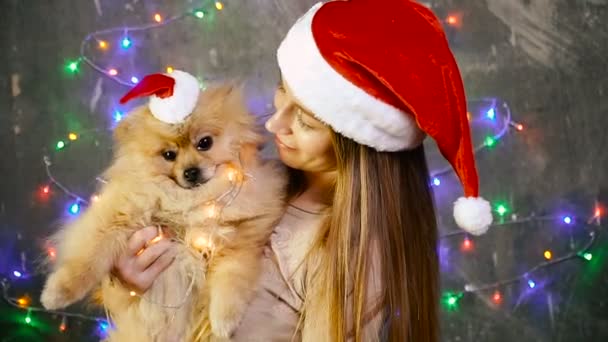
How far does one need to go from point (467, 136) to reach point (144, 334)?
697 mm

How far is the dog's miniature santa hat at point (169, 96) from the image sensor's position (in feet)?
4.56

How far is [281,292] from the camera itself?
1406mm

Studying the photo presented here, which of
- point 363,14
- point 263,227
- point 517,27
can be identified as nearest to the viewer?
point 363,14

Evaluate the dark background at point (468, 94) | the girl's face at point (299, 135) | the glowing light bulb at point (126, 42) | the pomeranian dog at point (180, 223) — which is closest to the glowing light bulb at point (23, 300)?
the dark background at point (468, 94)

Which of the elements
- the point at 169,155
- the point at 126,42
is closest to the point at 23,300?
the point at 126,42

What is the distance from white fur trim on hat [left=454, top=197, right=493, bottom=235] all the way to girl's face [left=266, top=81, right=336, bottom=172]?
25 centimetres

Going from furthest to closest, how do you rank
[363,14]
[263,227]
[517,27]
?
[517,27]
[263,227]
[363,14]

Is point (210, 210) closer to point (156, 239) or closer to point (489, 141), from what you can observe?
point (156, 239)

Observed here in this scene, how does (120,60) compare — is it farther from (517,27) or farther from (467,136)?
(467,136)

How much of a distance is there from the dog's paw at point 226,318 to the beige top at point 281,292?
0.08 ft

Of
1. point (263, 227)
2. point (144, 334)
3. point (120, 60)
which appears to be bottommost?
point (120, 60)

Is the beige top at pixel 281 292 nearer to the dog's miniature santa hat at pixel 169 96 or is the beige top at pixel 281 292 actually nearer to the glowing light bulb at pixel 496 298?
the dog's miniature santa hat at pixel 169 96

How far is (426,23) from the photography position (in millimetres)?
1329

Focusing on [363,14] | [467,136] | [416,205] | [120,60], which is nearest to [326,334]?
[416,205]
